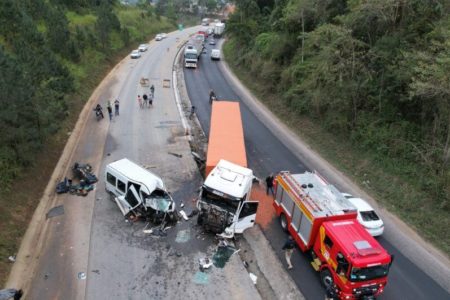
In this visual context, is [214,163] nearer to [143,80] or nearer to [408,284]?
[408,284]

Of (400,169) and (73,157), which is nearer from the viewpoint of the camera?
(400,169)

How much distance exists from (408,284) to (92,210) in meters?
15.8

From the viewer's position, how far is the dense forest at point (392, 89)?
19344 millimetres

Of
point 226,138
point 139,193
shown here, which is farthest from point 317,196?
point 139,193

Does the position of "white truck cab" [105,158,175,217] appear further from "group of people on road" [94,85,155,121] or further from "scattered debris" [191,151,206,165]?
"group of people on road" [94,85,155,121]

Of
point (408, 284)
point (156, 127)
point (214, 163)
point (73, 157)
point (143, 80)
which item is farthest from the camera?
point (143, 80)

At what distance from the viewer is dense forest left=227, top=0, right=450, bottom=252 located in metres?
19.3

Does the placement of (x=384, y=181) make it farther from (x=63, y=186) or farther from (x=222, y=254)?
(x=63, y=186)

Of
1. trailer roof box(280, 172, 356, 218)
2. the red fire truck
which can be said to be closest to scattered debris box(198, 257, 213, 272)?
the red fire truck

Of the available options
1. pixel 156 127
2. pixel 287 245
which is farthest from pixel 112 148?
pixel 287 245

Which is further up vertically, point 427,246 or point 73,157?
point 73,157

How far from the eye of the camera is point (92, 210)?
62.6 ft

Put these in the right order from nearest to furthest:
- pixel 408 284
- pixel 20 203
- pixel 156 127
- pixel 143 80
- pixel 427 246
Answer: pixel 408 284
pixel 427 246
pixel 20 203
pixel 156 127
pixel 143 80

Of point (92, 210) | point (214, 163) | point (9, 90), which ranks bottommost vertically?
point (92, 210)
